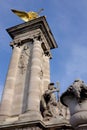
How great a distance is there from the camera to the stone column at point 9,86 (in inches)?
491

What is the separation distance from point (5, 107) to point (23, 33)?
5.96 m

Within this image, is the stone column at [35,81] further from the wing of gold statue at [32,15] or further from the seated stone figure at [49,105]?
the wing of gold statue at [32,15]

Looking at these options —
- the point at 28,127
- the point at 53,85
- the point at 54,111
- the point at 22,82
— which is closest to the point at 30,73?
the point at 22,82

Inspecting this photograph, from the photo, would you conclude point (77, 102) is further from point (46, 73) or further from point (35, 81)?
point (46, 73)

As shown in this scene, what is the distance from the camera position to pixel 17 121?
11.1 metres

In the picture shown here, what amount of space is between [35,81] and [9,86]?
165 centimetres

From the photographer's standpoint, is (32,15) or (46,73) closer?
(46,73)

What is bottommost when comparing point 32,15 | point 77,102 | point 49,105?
point 77,102

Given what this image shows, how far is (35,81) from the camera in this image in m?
12.9

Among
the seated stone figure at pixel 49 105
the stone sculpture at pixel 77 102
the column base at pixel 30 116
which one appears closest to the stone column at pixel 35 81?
the column base at pixel 30 116

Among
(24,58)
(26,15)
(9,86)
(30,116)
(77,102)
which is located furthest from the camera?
(26,15)

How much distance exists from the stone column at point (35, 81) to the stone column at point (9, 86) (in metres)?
1.25

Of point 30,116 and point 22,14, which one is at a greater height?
point 22,14

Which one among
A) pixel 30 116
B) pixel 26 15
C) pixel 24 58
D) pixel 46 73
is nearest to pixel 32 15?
pixel 26 15
